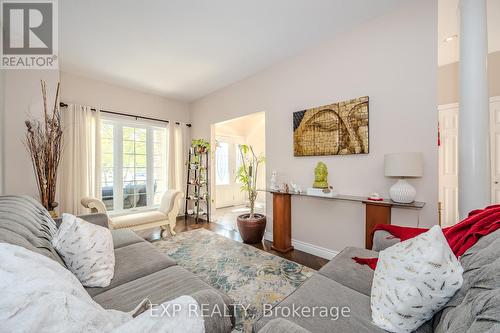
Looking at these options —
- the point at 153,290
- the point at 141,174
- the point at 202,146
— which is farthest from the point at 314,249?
the point at 141,174

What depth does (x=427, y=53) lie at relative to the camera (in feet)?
6.10

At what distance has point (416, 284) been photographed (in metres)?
0.81

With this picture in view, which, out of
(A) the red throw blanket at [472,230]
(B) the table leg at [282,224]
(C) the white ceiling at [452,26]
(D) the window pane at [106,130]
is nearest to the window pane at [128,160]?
(D) the window pane at [106,130]

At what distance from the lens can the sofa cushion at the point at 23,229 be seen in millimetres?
835

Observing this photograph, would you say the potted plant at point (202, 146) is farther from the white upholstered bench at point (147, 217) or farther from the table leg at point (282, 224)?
the table leg at point (282, 224)

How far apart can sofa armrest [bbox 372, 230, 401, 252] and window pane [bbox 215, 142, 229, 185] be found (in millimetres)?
4494

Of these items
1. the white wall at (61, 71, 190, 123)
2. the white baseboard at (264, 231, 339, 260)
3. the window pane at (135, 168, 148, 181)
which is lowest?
the white baseboard at (264, 231, 339, 260)

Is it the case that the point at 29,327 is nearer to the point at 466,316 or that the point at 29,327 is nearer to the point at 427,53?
the point at 466,316

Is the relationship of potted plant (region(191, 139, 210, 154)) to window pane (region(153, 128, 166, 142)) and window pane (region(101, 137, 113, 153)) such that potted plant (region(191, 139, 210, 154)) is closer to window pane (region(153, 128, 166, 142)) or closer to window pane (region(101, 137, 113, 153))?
window pane (region(153, 128, 166, 142))

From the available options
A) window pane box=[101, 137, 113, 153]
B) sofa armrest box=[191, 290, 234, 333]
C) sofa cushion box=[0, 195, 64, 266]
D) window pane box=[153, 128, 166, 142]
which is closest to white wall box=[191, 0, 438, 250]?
sofa armrest box=[191, 290, 234, 333]

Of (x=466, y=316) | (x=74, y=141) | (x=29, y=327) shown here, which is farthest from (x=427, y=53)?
(x=74, y=141)

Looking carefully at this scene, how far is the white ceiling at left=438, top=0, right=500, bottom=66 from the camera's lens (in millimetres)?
1973

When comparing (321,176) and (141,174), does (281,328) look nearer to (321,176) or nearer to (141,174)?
(321,176)

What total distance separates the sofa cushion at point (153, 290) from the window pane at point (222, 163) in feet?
14.4
